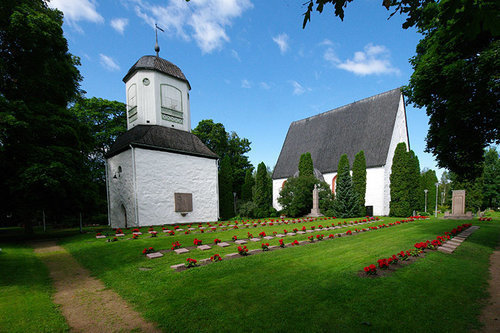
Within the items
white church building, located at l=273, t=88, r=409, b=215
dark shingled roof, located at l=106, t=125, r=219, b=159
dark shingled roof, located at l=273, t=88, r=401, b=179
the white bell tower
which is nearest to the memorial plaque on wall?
dark shingled roof, located at l=106, t=125, r=219, b=159

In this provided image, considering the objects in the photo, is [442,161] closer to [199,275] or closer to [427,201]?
[199,275]

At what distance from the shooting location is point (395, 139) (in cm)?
2248

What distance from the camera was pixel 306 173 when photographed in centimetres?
2283

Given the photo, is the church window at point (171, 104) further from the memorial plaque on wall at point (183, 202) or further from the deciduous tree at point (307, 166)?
the deciduous tree at point (307, 166)

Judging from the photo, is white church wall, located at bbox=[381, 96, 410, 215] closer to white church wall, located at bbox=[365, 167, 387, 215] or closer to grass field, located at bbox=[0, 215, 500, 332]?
white church wall, located at bbox=[365, 167, 387, 215]

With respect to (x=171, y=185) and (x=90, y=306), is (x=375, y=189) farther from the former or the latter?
(x=90, y=306)

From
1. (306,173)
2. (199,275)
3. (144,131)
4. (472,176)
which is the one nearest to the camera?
(199,275)

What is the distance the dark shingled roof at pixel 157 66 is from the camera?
15.7 m

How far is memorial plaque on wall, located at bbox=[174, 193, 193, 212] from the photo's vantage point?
15114 mm

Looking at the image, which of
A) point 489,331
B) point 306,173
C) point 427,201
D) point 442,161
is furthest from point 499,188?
point 489,331

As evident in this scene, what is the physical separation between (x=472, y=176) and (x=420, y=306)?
33.7ft

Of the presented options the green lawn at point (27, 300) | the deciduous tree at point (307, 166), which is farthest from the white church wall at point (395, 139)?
the green lawn at point (27, 300)

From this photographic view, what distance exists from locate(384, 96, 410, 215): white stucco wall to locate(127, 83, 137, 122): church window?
22996 millimetres

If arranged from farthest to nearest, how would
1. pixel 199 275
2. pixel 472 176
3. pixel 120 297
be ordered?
pixel 472 176
pixel 199 275
pixel 120 297
